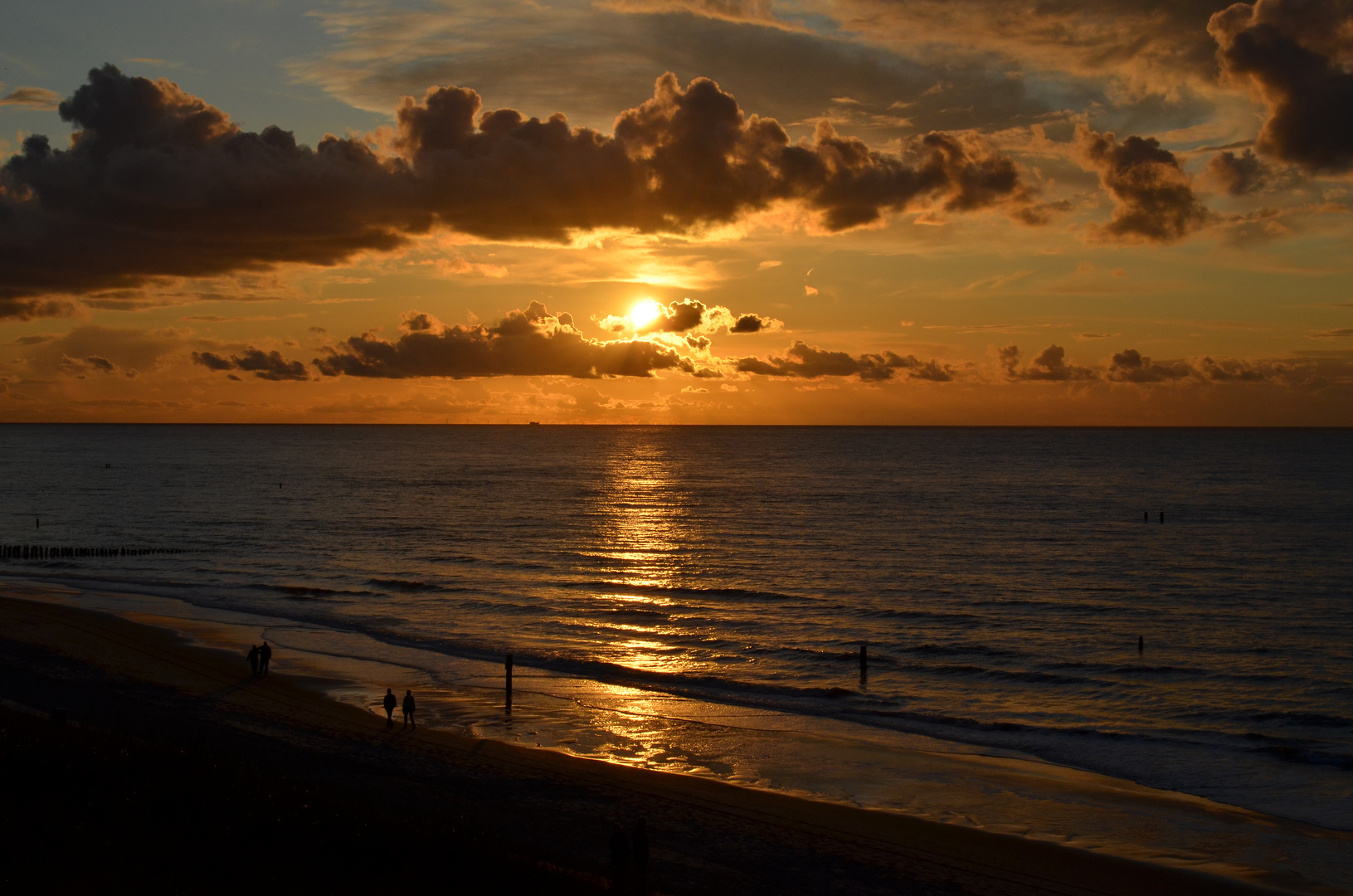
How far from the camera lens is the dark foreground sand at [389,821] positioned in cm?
1639

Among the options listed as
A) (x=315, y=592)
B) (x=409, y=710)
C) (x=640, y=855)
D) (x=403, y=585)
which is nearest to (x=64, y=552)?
(x=315, y=592)

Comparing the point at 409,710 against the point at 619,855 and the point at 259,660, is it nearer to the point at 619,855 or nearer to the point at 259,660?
the point at 259,660

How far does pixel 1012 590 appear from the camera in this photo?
56781 mm

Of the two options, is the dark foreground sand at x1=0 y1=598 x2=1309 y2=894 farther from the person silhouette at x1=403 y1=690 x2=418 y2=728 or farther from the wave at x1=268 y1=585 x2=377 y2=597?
the wave at x1=268 y1=585 x2=377 y2=597

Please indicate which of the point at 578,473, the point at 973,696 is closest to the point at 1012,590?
the point at 973,696

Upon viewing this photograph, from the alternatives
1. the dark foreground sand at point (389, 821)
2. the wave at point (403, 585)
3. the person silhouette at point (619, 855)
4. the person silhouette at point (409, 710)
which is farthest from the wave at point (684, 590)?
the person silhouette at point (619, 855)

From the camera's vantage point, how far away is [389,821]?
727 inches

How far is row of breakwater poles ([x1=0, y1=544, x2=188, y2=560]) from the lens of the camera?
7312cm

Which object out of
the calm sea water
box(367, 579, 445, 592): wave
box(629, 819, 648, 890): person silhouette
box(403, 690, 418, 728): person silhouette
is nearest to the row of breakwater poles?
the calm sea water

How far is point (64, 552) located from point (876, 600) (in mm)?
63922

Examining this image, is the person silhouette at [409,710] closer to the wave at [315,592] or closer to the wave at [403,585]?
the wave at [315,592]

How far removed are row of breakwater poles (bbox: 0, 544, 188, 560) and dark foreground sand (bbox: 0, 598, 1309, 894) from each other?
47574mm

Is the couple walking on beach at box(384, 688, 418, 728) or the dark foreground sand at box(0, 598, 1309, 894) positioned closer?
the dark foreground sand at box(0, 598, 1309, 894)

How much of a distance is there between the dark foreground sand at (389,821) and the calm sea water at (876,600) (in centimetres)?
814
